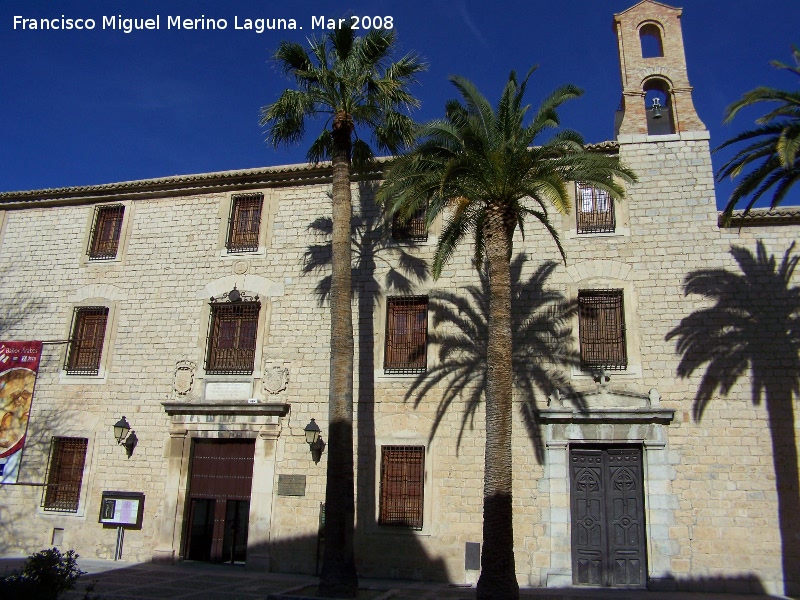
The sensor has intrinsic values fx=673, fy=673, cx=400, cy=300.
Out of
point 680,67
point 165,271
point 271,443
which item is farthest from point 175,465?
point 680,67

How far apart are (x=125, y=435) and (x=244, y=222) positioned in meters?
5.92

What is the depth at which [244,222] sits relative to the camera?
17.3 meters

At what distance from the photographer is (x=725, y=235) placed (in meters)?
14.4

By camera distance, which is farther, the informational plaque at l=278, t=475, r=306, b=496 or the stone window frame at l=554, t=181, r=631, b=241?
the stone window frame at l=554, t=181, r=631, b=241

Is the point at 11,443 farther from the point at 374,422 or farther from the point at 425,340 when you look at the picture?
the point at 425,340

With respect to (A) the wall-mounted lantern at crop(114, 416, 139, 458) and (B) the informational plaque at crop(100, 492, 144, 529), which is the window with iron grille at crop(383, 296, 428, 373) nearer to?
(A) the wall-mounted lantern at crop(114, 416, 139, 458)

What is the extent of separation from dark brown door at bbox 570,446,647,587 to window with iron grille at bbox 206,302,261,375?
7737 mm

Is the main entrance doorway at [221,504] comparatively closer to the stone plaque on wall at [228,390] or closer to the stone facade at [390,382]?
the stone facade at [390,382]

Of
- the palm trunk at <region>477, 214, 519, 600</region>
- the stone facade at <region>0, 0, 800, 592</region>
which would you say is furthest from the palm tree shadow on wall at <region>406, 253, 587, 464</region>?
the palm trunk at <region>477, 214, 519, 600</region>

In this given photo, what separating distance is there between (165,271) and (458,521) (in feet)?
31.3

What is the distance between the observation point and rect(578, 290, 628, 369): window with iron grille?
14146mm

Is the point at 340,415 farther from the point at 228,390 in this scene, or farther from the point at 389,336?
the point at 228,390

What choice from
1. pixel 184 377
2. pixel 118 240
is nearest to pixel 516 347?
pixel 184 377

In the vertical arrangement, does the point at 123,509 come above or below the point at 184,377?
below
